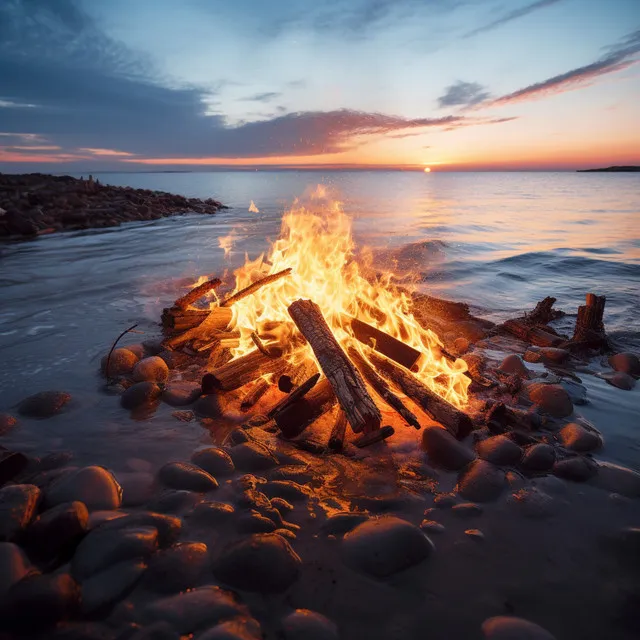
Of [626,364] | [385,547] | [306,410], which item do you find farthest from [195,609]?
[626,364]

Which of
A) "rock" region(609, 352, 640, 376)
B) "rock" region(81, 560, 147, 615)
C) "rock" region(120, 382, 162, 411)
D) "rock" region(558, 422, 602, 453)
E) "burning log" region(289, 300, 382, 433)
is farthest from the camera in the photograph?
"rock" region(609, 352, 640, 376)

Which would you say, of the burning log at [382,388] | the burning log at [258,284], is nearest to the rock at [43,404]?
the burning log at [258,284]

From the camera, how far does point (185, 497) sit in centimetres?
368

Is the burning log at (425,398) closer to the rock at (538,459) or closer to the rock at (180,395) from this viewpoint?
the rock at (538,459)

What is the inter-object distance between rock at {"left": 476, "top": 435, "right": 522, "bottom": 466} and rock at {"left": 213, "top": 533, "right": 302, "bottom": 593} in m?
2.42

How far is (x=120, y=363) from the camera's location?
650cm

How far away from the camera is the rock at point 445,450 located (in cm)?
426

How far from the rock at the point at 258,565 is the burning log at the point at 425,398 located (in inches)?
93.7

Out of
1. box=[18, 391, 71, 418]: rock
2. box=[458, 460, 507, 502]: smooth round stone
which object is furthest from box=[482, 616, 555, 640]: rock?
box=[18, 391, 71, 418]: rock

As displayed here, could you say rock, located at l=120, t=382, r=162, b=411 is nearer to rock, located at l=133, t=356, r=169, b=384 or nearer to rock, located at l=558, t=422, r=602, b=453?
rock, located at l=133, t=356, r=169, b=384

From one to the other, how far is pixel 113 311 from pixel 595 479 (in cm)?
1039

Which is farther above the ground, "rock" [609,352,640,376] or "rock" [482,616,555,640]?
"rock" [482,616,555,640]

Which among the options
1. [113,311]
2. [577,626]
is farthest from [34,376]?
[577,626]

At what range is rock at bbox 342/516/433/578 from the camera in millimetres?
3023
